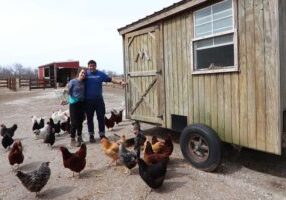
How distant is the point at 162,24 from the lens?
682cm

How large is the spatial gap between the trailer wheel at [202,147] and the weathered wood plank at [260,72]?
26.9 inches

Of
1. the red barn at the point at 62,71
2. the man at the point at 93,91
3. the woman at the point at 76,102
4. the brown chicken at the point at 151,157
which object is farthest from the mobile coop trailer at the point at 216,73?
the red barn at the point at 62,71

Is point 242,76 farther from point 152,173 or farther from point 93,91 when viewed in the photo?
point 93,91

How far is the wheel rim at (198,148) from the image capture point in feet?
17.9

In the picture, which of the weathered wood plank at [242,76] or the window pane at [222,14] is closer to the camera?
the weathered wood plank at [242,76]

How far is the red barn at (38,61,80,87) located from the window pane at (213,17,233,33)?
3119cm

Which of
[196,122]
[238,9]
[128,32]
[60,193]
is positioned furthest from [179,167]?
[128,32]

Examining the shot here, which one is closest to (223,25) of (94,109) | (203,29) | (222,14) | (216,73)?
(222,14)

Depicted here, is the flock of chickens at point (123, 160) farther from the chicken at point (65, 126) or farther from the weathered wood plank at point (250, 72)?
the chicken at point (65, 126)

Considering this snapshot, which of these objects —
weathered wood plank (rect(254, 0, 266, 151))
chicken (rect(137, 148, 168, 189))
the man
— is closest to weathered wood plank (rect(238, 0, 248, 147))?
weathered wood plank (rect(254, 0, 266, 151))

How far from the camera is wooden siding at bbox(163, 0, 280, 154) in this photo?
4.56 m

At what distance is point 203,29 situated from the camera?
5.75m

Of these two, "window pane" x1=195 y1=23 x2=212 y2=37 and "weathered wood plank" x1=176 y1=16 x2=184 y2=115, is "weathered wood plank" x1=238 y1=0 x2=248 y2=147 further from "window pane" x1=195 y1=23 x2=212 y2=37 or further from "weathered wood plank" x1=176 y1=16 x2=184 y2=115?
"weathered wood plank" x1=176 y1=16 x2=184 y2=115

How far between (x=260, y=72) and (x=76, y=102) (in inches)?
170
